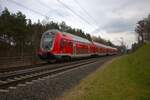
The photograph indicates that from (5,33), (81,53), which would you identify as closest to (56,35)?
(81,53)

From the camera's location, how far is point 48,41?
2225 cm

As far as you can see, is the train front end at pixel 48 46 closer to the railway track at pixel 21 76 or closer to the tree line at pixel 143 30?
the railway track at pixel 21 76

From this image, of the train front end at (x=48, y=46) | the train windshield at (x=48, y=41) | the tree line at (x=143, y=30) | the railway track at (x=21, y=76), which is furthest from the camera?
the tree line at (x=143, y=30)

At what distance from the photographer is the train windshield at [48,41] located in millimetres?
21906

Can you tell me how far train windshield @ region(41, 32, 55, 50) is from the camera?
2191 centimetres

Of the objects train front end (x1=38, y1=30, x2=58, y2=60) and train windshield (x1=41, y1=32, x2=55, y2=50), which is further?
train windshield (x1=41, y1=32, x2=55, y2=50)

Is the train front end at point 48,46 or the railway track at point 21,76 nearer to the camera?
the railway track at point 21,76

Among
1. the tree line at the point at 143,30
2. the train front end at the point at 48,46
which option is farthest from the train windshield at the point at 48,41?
the tree line at the point at 143,30

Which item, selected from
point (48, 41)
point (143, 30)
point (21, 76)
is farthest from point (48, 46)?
point (143, 30)

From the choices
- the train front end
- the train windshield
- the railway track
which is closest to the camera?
the railway track

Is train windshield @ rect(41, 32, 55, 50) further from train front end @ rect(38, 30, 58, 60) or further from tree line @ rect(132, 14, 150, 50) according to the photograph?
tree line @ rect(132, 14, 150, 50)

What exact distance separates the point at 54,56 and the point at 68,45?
3162 millimetres

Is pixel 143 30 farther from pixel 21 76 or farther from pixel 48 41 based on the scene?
pixel 21 76

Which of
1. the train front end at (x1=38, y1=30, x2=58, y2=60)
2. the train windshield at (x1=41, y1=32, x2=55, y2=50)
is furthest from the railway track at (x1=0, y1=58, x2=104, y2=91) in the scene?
the train windshield at (x1=41, y1=32, x2=55, y2=50)
